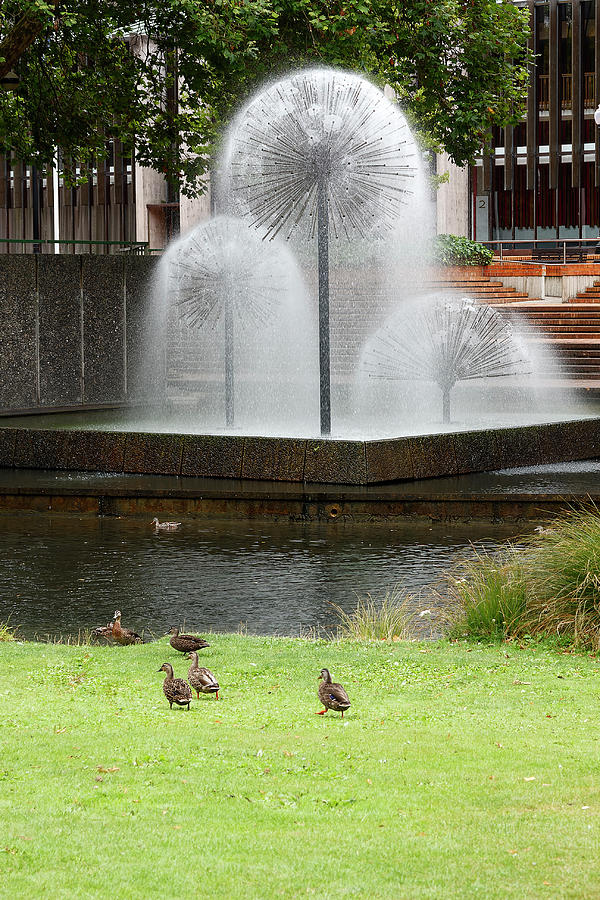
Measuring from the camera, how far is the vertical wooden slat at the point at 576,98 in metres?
52.7

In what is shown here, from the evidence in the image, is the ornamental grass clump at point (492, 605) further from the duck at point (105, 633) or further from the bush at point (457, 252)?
the bush at point (457, 252)

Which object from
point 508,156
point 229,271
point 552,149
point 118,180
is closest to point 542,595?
point 229,271

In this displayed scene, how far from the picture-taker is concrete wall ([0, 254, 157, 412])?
23594mm

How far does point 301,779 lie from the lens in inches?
204

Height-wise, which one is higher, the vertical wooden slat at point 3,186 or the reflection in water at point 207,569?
the vertical wooden slat at point 3,186

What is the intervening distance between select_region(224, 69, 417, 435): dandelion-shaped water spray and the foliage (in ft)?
24.0

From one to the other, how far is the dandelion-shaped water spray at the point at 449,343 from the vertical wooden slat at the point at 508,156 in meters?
36.7

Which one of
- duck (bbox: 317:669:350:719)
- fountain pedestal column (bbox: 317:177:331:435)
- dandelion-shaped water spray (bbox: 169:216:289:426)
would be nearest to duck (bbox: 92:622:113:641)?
duck (bbox: 317:669:350:719)

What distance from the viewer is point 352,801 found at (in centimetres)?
479

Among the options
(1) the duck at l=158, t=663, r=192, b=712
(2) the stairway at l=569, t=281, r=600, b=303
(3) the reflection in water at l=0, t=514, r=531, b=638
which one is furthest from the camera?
(2) the stairway at l=569, t=281, r=600, b=303

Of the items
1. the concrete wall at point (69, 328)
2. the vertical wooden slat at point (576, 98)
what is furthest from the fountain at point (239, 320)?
the vertical wooden slat at point (576, 98)

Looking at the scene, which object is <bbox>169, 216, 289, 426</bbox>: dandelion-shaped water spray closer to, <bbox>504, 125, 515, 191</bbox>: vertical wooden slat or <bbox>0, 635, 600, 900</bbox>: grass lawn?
<bbox>0, 635, 600, 900</bbox>: grass lawn

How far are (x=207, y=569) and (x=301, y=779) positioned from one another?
6273mm

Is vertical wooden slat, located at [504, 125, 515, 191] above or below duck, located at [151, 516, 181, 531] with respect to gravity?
above
